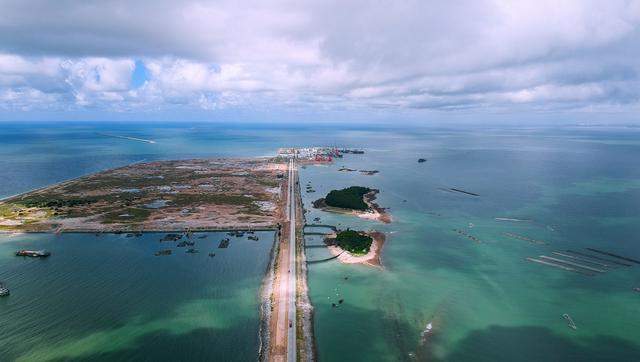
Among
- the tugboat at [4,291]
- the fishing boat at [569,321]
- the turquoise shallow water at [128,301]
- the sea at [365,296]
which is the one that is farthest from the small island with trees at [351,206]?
the tugboat at [4,291]

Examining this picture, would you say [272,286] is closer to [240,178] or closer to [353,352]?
[353,352]

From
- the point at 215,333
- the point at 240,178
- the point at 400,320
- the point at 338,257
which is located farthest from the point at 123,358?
the point at 240,178

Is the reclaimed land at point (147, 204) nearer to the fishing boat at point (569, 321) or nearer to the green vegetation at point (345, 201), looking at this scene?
the green vegetation at point (345, 201)

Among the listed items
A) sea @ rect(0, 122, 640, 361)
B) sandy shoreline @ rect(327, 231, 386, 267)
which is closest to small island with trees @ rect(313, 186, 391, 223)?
sea @ rect(0, 122, 640, 361)

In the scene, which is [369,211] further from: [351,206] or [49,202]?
[49,202]

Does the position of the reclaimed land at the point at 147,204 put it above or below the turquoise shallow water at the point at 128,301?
above

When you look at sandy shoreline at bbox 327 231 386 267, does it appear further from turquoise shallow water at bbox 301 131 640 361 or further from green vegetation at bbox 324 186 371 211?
green vegetation at bbox 324 186 371 211
